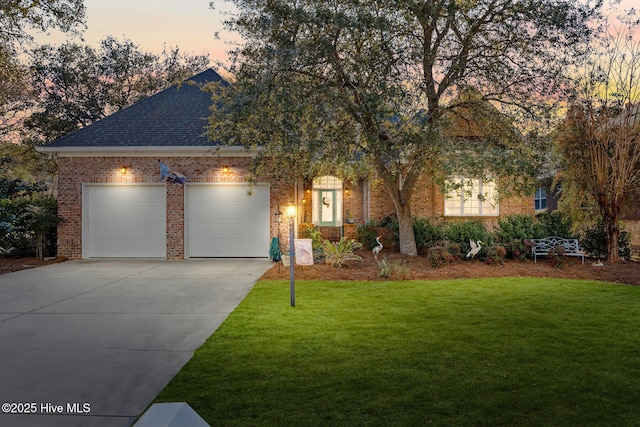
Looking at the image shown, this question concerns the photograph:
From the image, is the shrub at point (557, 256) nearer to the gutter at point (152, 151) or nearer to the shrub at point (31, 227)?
the gutter at point (152, 151)

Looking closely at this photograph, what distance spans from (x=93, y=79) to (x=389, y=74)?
2184 centimetres

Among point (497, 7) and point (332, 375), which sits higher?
point (497, 7)

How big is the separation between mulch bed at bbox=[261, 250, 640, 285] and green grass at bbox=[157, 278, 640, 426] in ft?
7.97

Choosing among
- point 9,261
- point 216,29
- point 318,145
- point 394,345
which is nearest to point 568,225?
point 318,145

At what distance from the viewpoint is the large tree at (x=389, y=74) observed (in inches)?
377

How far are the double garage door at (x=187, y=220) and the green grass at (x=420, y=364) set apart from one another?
257 inches

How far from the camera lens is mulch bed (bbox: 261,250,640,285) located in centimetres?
1060

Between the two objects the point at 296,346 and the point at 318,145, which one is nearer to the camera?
the point at 296,346

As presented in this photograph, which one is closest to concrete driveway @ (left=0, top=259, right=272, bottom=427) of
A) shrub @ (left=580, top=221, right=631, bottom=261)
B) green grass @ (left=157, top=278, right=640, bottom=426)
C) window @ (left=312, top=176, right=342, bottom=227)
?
green grass @ (left=157, top=278, right=640, bottom=426)

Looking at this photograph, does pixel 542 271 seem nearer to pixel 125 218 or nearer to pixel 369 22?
pixel 369 22

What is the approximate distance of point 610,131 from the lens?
40.9ft

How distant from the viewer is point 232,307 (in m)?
7.66

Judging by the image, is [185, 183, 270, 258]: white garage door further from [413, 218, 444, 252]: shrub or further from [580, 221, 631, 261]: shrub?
[580, 221, 631, 261]: shrub

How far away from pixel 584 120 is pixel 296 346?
1120 centimetres
